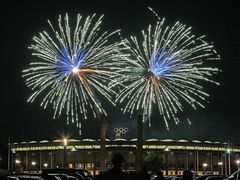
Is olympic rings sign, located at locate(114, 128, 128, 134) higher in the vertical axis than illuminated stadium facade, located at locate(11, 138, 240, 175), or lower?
higher

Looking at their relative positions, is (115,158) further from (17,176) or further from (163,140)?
(163,140)

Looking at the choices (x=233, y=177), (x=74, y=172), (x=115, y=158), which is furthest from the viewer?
(x=74, y=172)

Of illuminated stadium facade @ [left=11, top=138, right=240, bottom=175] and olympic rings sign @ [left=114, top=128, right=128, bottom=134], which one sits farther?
illuminated stadium facade @ [left=11, top=138, right=240, bottom=175]

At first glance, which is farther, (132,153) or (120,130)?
(132,153)

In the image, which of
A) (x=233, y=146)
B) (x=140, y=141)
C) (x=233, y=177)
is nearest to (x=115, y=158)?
(x=233, y=177)

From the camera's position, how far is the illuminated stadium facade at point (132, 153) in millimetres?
115562

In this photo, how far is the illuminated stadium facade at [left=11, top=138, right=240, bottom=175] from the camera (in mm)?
115562

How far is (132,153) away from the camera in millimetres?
117812

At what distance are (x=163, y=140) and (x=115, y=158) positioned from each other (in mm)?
106313

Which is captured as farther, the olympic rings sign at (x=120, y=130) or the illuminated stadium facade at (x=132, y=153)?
the illuminated stadium facade at (x=132, y=153)

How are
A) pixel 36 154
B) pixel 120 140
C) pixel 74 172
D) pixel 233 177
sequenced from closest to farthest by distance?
pixel 233 177 < pixel 74 172 < pixel 120 140 < pixel 36 154

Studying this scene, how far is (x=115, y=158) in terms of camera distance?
33.2 ft

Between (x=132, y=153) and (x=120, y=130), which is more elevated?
(x=120, y=130)

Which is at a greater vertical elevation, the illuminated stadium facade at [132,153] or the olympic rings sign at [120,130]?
the olympic rings sign at [120,130]
